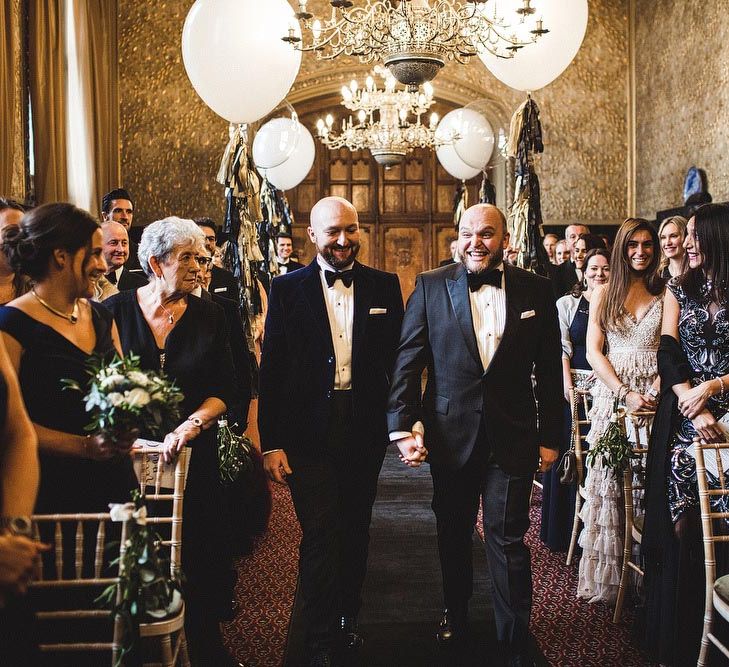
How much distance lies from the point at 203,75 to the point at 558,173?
6833 millimetres

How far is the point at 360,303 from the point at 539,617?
170 centimetres

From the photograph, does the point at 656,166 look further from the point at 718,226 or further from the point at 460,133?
the point at 718,226

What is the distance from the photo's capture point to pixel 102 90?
8.81 m

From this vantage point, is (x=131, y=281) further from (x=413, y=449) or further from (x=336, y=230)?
(x=413, y=449)

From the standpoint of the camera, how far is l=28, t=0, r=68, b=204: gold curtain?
678cm

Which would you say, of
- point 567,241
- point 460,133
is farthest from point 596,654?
point 460,133

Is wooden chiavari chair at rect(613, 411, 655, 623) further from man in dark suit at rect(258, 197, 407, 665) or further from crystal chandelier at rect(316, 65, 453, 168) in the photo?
crystal chandelier at rect(316, 65, 453, 168)

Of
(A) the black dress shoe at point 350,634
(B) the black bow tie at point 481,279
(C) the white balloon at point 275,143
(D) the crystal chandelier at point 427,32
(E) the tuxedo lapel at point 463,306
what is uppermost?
(D) the crystal chandelier at point 427,32

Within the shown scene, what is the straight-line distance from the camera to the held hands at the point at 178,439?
2643mm

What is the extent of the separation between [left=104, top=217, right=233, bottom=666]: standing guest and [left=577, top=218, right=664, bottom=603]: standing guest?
1783mm

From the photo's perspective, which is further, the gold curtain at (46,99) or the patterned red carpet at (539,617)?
the gold curtain at (46,99)

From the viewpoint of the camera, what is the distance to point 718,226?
3180mm

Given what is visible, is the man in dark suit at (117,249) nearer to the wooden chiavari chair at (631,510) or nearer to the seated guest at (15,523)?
the seated guest at (15,523)

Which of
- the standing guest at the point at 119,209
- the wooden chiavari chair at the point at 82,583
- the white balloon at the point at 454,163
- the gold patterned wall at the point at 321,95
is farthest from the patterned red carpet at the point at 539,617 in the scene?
the gold patterned wall at the point at 321,95
